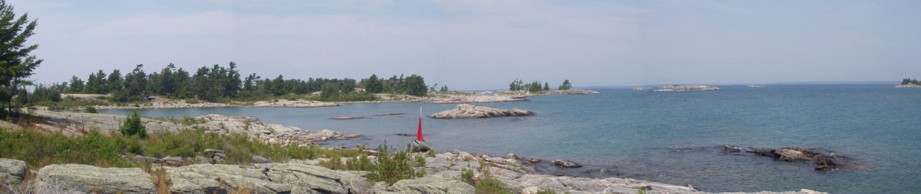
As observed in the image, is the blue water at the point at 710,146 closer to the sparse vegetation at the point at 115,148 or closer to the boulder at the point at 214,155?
the sparse vegetation at the point at 115,148

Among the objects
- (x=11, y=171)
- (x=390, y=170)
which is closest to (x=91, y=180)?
(x=11, y=171)

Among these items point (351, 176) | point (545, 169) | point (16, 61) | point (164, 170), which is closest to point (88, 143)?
point (164, 170)

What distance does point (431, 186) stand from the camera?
1334 cm

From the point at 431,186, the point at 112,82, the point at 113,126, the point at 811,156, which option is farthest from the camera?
the point at 112,82

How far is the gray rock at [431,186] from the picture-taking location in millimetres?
13227

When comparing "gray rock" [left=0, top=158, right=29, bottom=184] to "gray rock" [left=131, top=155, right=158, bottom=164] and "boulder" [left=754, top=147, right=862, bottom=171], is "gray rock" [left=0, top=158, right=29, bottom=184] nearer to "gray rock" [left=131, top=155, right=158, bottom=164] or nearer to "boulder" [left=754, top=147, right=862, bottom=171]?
"gray rock" [left=131, top=155, right=158, bottom=164]

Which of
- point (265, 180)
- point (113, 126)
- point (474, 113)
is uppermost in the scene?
point (113, 126)

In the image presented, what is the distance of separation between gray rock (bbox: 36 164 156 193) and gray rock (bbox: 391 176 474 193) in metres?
5.56

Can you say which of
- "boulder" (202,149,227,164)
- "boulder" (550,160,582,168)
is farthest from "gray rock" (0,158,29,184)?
"boulder" (550,160,582,168)

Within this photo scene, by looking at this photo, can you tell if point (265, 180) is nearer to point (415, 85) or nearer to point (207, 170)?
point (207, 170)

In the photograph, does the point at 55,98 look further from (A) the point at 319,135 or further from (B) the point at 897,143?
(B) the point at 897,143

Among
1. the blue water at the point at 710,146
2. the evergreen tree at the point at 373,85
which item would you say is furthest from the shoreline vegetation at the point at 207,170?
the evergreen tree at the point at 373,85

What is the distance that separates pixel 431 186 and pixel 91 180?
7226 mm

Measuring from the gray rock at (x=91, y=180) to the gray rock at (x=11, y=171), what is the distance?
452 mm
